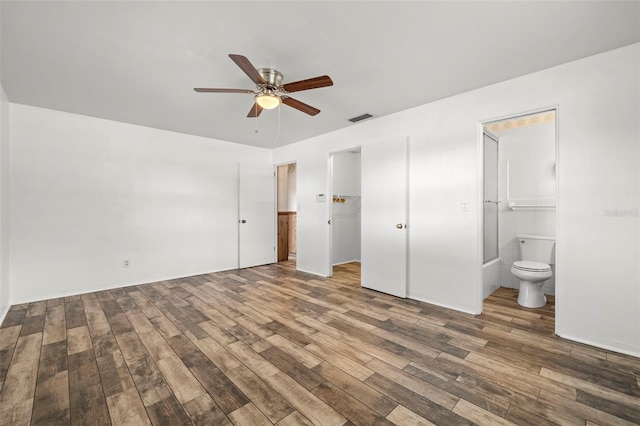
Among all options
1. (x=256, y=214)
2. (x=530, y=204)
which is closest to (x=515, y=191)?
(x=530, y=204)

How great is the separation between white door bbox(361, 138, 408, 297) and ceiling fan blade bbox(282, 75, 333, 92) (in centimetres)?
172

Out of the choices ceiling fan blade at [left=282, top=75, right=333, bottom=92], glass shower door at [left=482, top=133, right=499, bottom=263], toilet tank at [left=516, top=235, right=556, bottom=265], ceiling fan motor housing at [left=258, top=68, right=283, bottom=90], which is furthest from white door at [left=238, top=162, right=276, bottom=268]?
toilet tank at [left=516, top=235, right=556, bottom=265]

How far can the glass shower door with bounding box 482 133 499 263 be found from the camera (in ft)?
12.2

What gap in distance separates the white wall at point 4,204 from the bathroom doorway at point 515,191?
5773mm

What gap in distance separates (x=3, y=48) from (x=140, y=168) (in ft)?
7.18

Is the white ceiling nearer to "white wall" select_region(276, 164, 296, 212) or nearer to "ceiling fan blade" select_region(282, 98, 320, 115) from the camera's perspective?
"ceiling fan blade" select_region(282, 98, 320, 115)

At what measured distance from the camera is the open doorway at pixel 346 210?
5906 millimetres

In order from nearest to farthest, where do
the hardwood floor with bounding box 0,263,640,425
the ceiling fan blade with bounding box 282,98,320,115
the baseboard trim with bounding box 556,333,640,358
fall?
the hardwood floor with bounding box 0,263,640,425 < the baseboard trim with bounding box 556,333,640,358 < the ceiling fan blade with bounding box 282,98,320,115

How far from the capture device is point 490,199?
3.95 metres

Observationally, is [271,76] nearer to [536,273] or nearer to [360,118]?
[360,118]

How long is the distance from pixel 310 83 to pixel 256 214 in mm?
3772

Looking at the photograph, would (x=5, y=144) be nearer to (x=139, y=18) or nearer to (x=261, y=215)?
(x=139, y=18)

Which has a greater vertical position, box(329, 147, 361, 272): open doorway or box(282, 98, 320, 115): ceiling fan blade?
box(282, 98, 320, 115): ceiling fan blade

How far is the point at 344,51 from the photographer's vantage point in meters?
2.26
